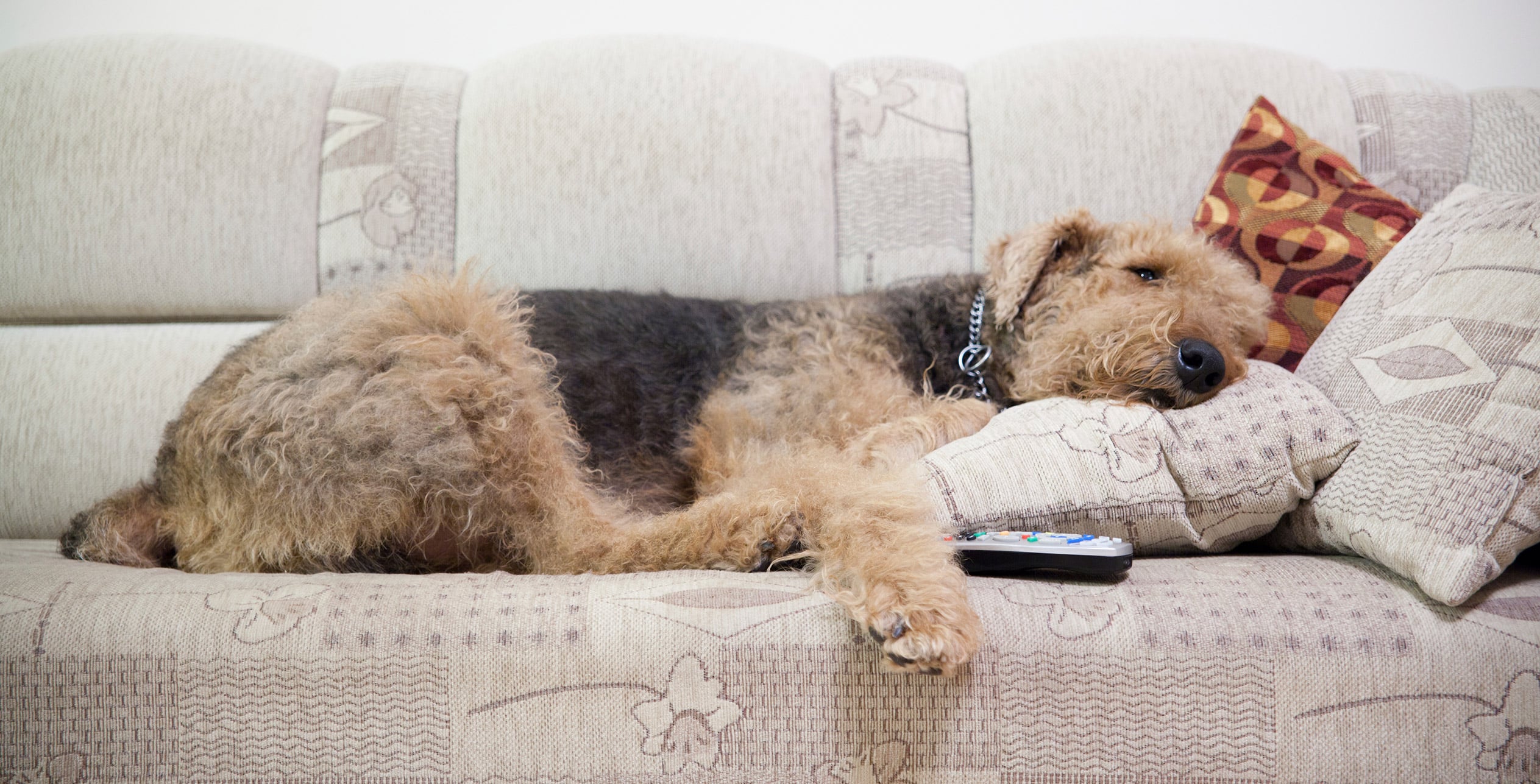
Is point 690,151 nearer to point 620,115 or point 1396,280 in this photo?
point 620,115

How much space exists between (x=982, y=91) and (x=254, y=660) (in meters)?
2.24

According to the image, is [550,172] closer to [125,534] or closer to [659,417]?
[659,417]

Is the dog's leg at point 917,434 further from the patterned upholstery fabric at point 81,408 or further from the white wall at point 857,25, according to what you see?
the patterned upholstery fabric at point 81,408

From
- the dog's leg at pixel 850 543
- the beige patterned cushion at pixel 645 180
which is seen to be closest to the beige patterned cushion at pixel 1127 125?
the beige patterned cushion at pixel 645 180

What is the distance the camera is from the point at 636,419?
179cm

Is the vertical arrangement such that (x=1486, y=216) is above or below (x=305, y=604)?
above

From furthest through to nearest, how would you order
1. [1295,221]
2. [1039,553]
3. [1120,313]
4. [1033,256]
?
[1295,221] < [1033,256] < [1120,313] < [1039,553]

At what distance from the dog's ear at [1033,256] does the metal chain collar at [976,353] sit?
42 mm

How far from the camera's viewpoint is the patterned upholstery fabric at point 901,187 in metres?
2.31

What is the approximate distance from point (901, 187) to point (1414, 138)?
143 cm

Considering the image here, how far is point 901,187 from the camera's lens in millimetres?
2309

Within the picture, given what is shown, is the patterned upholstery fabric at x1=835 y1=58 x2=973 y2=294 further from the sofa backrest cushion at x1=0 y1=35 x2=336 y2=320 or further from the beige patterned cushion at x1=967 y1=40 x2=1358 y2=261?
the sofa backrest cushion at x1=0 y1=35 x2=336 y2=320

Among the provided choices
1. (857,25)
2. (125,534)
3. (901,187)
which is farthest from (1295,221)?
(125,534)

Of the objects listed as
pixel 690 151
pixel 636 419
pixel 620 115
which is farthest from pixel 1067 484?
pixel 620 115
